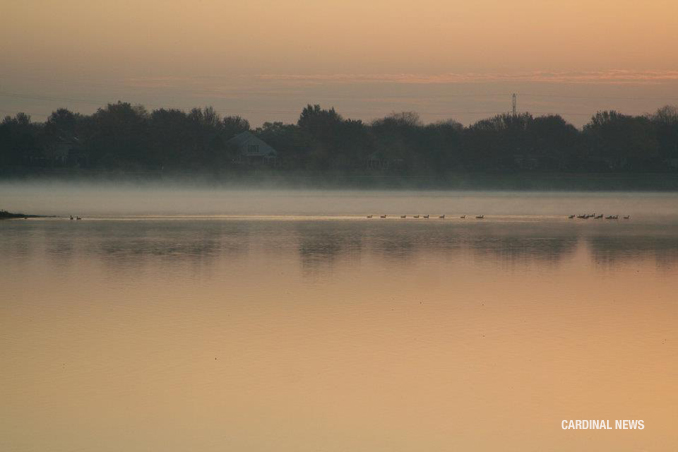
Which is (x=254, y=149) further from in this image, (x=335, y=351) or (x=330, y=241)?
(x=335, y=351)

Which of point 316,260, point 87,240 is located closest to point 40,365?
point 316,260

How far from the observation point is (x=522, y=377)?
37.1 ft

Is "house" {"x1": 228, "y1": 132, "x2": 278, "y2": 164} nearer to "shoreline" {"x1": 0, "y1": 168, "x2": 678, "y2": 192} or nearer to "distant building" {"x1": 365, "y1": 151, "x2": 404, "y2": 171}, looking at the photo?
"distant building" {"x1": 365, "y1": 151, "x2": 404, "y2": 171}

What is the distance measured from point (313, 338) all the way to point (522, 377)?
134 inches

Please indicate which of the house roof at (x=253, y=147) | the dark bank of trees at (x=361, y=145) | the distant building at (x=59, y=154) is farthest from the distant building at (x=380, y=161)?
the distant building at (x=59, y=154)

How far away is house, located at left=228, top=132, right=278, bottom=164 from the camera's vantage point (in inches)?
5733

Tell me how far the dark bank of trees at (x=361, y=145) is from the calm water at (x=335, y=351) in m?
96.6

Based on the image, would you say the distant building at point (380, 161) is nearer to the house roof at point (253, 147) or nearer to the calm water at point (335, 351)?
the house roof at point (253, 147)

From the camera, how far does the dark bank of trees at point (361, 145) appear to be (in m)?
120

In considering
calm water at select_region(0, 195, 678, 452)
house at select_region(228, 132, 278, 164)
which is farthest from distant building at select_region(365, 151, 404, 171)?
calm water at select_region(0, 195, 678, 452)

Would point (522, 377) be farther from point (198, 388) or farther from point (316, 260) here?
point (316, 260)

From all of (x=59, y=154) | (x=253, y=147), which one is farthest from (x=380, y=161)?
(x=59, y=154)

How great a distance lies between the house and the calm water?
4737 inches

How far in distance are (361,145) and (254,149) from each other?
19.4m
